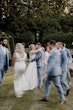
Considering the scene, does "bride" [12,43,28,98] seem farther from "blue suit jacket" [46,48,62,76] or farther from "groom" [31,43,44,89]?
"groom" [31,43,44,89]

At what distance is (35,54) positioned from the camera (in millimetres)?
16781

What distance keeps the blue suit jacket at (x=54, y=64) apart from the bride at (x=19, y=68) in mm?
1702

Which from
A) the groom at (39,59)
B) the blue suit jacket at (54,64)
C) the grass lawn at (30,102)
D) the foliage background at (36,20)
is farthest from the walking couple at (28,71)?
the foliage background at (36,20)

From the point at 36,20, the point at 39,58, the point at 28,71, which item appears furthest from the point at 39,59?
the point at 36,20

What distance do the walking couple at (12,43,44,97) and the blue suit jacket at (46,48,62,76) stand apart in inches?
Answer: 67.0

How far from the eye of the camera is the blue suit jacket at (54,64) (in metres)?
12.6

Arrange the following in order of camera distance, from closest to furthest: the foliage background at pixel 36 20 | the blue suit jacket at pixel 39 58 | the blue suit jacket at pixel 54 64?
the blue suit jacket at pixel 54 64 < the blue suit jacket at pixel 39 58 < the foliage background at pixel 36 20

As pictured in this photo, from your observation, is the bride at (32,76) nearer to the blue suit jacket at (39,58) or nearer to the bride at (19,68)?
the blue suit jacket at (39,58)

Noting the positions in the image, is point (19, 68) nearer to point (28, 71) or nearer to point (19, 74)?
point (19, 74)

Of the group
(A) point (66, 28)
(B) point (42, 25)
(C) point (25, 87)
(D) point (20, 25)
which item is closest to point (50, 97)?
(C) point (25, 87)

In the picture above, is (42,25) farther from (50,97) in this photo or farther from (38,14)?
(50,97)

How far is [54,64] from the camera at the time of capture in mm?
12656

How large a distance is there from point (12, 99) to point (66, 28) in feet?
175

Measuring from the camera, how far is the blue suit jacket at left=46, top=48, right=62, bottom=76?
497 inches
